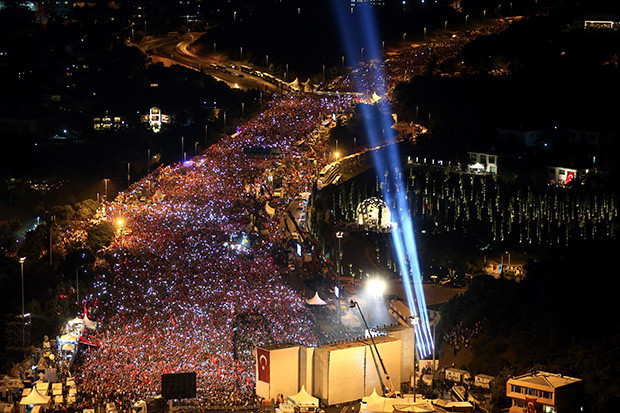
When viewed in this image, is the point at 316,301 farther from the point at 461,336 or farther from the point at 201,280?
the point at 461,336

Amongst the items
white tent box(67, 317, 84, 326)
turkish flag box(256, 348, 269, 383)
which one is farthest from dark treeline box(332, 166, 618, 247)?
turkish flag box(256, 348, 269, 383)

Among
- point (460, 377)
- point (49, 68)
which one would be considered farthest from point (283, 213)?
point (49, 68)

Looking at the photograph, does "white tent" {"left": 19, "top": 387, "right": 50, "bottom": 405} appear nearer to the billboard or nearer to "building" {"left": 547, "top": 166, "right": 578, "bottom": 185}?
the billboard

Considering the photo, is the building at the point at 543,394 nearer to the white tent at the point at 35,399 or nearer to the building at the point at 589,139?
the white tent at the point at 35,399

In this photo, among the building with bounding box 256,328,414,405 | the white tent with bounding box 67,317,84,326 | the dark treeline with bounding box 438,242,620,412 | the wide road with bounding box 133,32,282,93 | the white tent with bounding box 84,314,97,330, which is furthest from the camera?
the wide road with bounding box 133,32,282,93

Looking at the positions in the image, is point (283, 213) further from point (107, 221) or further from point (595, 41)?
point (595, 41)

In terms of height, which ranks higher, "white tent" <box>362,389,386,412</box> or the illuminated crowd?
the illuminated crowd

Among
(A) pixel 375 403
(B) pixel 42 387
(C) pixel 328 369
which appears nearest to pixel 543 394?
(A) pixel 375 403
